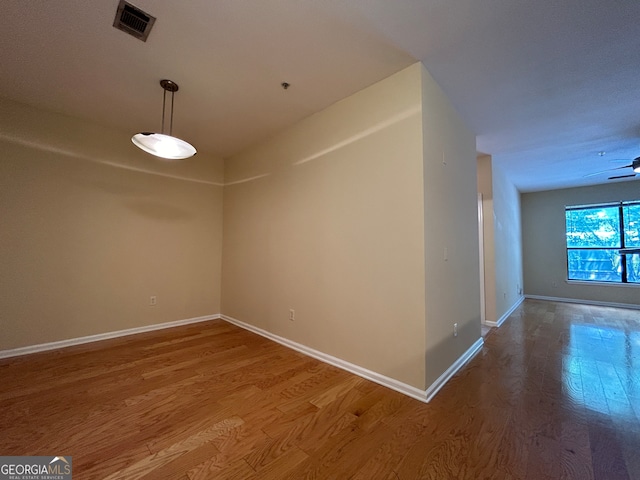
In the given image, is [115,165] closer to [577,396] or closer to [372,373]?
[372,373]

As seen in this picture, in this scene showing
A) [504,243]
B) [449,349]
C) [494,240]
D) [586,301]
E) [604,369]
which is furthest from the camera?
[586,301]

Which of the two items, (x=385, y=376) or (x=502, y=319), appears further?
(x=502, y=319)

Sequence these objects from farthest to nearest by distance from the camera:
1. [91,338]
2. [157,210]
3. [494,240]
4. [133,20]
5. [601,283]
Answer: [601,283] < [494,240] < [157,210] < [91,338] < [133,20]

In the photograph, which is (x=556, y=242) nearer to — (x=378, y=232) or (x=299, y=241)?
(x=378, y=232)

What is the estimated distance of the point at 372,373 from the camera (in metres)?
2.21

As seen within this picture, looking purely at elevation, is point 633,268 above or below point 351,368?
above

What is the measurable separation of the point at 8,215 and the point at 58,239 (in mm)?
431

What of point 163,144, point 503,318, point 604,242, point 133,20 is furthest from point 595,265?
point 133,20

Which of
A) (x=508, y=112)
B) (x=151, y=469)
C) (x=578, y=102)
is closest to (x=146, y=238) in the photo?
(x=151, y=469)

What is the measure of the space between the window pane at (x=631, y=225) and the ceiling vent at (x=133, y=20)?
27.5 ft

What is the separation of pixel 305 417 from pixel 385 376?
2.52ft

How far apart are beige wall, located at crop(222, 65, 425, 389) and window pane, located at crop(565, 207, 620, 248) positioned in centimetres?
648

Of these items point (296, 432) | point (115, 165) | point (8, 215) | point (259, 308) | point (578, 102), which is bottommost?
point (296, 432)

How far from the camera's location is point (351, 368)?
2.36 m
